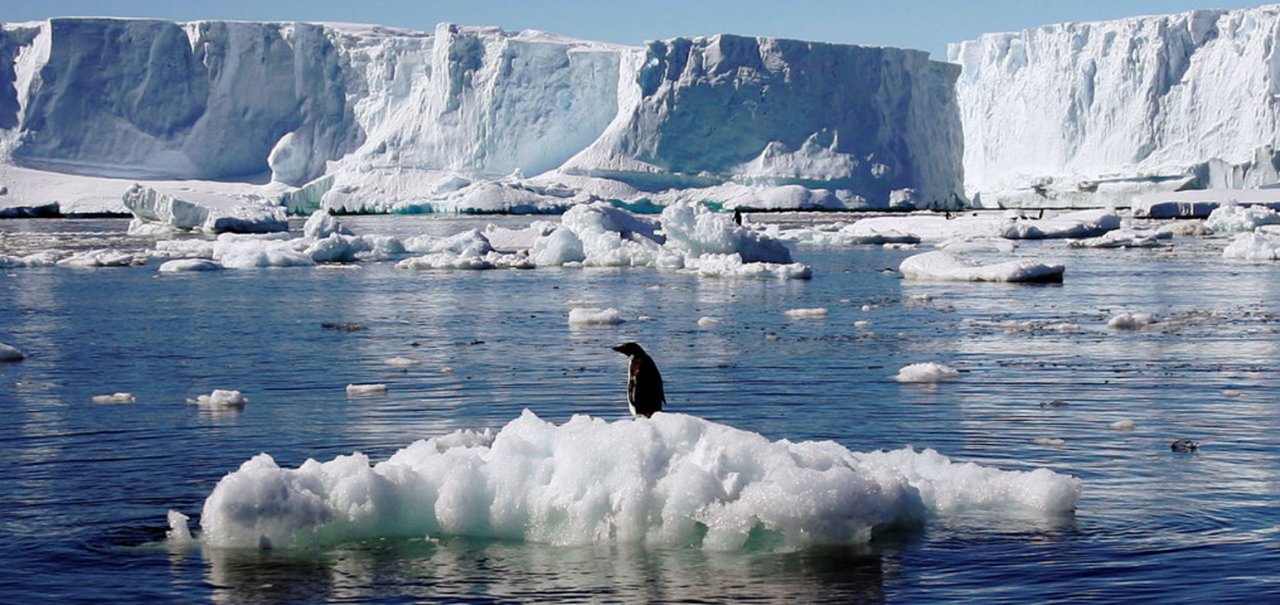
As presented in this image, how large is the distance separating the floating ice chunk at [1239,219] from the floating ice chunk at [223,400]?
1527 inches

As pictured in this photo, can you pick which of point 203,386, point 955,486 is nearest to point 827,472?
point 955,486

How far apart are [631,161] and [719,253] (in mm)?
39492

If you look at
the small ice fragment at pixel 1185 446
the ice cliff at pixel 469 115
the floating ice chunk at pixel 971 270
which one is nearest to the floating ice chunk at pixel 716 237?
the floating ice chunk at pixel 971 270

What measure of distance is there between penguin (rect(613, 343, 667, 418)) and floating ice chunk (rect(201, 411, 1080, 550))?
112 cm

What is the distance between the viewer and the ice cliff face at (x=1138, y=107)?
70625mm

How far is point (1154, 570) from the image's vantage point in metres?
6.27

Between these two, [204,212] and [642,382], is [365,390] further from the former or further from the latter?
[204,212]

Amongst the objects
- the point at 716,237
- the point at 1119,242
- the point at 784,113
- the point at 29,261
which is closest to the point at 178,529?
the point at 716,237

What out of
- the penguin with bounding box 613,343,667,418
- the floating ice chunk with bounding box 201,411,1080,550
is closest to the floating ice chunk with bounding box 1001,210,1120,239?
the penguin with bounding box 613,343,667,418

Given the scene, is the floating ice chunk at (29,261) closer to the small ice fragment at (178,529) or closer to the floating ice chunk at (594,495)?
the small ice fragment at (178,529)

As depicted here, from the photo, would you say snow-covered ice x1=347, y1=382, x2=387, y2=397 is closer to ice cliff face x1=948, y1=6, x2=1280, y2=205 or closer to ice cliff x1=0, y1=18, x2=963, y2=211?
ice cliff x1=0, y1=18, x2=963, y2=211

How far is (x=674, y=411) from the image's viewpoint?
11125 mm

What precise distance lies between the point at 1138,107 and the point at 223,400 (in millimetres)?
69352

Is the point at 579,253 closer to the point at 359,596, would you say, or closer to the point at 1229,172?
the point at 359,596
